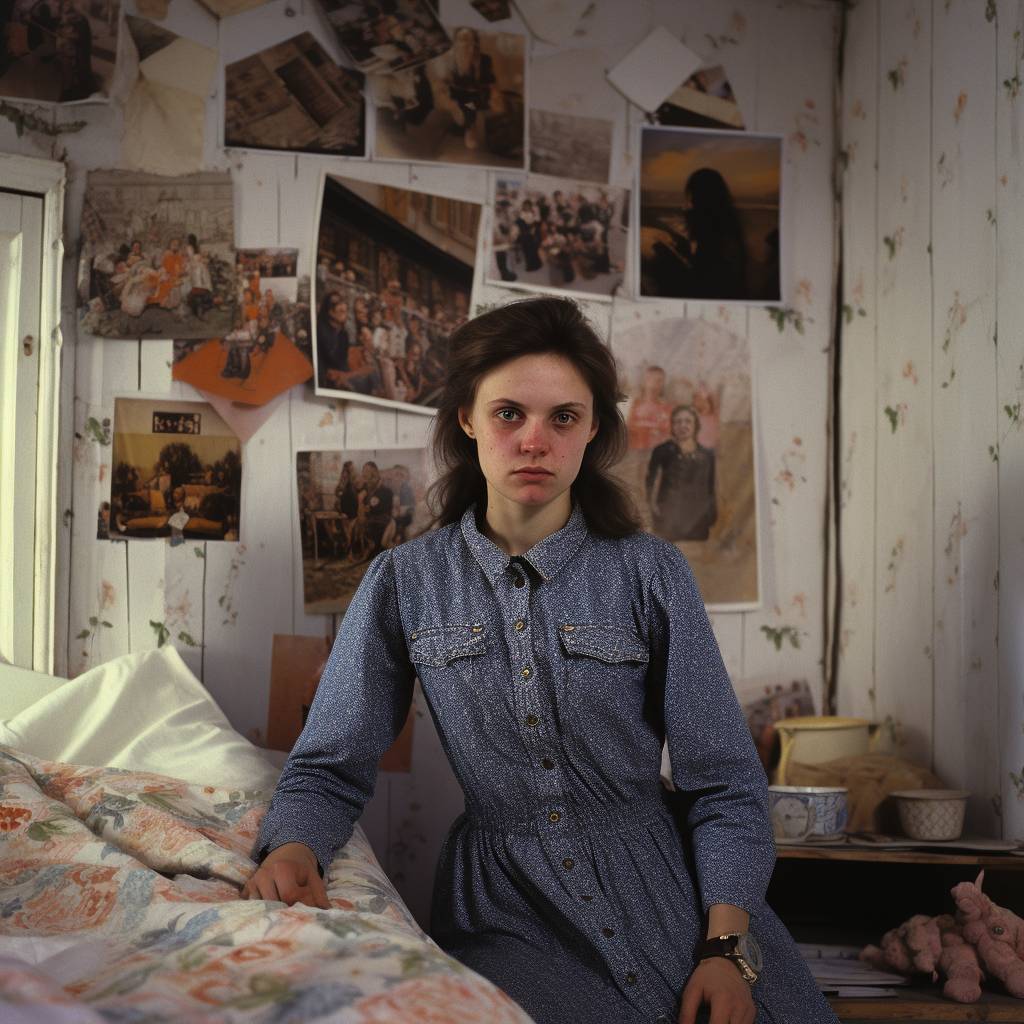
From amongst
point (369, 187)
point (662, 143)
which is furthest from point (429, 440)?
point (662, 143)

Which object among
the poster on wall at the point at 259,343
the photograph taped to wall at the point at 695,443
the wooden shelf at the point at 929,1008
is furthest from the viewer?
the photograph taped to wall at the point at 695,443

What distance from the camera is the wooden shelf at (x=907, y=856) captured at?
4.75 feet

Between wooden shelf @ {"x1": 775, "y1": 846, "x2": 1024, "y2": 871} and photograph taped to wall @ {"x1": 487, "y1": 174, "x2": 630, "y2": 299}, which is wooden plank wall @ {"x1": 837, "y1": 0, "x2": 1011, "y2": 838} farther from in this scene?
photograph taped to wall @ {"x1": 487, "y1": 174, "x2": 630, "y2": 299}

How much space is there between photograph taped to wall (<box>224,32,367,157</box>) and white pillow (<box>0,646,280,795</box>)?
1.04 m

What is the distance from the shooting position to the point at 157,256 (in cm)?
182

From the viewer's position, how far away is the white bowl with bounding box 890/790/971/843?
158cm

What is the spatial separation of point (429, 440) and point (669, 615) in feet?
2.81

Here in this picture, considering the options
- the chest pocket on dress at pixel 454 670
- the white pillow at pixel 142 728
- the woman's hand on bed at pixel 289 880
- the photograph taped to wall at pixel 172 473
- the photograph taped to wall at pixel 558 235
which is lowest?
the woman's hand on bed at pixel 289 880

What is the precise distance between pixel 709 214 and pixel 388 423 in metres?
0.86

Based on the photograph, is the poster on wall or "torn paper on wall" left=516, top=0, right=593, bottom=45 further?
"torn paper on wall" left=516, top=0, right=593, bottom=45

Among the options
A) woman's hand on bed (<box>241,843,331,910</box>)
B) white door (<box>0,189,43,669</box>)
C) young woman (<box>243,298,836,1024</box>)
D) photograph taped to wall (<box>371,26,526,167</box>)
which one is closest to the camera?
woman's hand on bed (<box>241,843,331,910</box>)

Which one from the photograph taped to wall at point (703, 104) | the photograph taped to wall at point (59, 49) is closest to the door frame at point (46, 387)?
the photograph taped to wall at point (59, 49)

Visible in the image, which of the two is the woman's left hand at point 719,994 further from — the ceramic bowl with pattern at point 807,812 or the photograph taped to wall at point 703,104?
the photograph taped to wall at point 703,104

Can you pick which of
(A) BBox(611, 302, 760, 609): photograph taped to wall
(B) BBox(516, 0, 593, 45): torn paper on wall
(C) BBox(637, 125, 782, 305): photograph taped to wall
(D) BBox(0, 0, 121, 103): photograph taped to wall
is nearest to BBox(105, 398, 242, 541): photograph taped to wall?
(D) BBox(0, 0, 121, 103): photograph taped to wall
